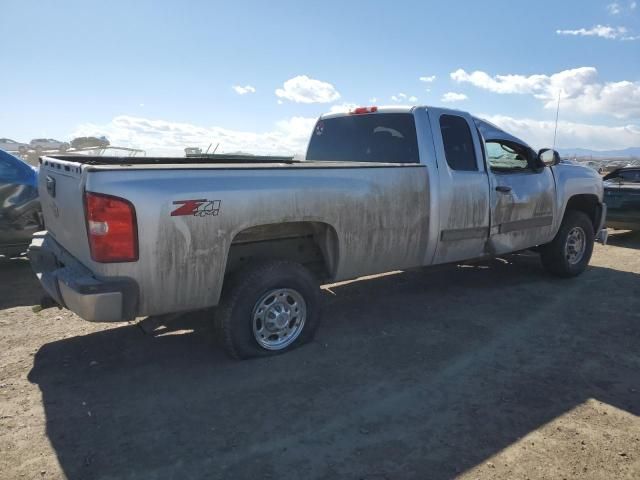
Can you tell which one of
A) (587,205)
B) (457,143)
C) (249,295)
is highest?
(457,143)

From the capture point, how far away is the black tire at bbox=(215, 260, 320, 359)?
370cm

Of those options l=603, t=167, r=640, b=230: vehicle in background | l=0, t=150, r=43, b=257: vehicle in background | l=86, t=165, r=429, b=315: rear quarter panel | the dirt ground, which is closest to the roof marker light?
l=86, t=165, r=429, b=315: rear quarter panel

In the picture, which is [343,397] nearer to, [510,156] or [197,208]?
[197,208]

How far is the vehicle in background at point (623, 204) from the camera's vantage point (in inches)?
360

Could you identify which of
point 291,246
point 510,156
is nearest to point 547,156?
point 510,156

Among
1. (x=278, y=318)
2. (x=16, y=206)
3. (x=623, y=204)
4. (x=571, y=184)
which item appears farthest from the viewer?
(x=623, y=204)

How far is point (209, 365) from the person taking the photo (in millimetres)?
3889

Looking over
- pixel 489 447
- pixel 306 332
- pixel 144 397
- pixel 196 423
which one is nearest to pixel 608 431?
pixel 489 447

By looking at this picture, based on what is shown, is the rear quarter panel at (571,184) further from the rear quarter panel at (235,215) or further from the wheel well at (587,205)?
the rear quarter panel at (235,215)

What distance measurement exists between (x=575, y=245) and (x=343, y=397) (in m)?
4.66

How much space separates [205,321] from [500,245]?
10.6 ft

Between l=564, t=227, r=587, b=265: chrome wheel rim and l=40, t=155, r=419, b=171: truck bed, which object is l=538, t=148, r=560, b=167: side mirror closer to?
l=564, t=227, r=587, b=265: chrome wheel rim

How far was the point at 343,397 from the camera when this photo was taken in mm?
3412

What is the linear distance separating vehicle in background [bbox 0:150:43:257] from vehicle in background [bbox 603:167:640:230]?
9.59 metres
